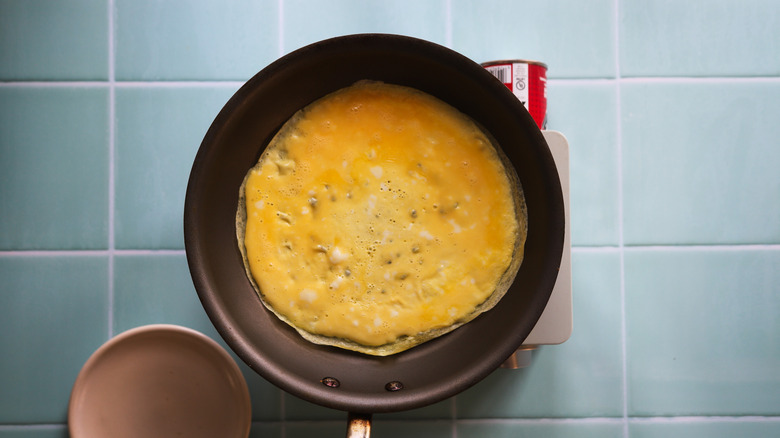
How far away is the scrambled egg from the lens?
78cm

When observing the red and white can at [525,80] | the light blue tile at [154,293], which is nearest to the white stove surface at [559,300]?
the red and white can at [525,80]

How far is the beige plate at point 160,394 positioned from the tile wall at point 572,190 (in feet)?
0.16

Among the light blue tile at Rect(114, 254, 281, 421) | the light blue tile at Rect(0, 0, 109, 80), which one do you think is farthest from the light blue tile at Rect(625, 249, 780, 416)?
the light blue tile at Rect(0, 0, 109, 80)

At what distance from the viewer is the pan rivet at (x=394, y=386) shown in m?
0.77

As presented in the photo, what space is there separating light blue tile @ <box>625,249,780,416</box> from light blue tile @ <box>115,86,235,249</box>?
2.58 ft

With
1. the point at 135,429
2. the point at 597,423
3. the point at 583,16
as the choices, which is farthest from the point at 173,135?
the point at 597,423

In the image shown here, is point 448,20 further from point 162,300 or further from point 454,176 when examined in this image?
point 162,300

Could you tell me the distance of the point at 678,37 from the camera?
940 millimetres

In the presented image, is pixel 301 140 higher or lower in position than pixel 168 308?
higher

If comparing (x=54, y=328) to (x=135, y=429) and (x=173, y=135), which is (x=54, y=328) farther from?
(x=173, y=135)

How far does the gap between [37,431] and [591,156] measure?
1074 millimetres

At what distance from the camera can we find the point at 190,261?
0.73 m

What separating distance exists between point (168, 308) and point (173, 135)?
301 millimetres

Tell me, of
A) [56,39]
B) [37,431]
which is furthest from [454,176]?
[37,431]
